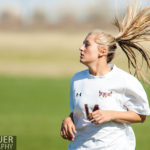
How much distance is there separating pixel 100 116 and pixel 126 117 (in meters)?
0.31

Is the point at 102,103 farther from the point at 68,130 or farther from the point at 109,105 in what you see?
the point at 68,130

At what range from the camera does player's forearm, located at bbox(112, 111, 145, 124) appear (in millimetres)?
5574

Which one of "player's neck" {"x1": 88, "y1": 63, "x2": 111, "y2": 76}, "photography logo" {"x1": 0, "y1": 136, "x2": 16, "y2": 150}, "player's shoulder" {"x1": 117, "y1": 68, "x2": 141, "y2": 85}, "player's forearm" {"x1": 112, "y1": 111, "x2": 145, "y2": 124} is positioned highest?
"photography logo" {"x1": 0, "y1": 136, "x2": 16, "y2": 150}

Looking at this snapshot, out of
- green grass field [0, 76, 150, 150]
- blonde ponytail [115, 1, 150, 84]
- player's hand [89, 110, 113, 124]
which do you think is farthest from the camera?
green grass field [0, 76, 150, 150]

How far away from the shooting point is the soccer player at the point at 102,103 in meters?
5.67

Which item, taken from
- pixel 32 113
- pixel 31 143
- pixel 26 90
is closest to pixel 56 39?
pixel 26 90

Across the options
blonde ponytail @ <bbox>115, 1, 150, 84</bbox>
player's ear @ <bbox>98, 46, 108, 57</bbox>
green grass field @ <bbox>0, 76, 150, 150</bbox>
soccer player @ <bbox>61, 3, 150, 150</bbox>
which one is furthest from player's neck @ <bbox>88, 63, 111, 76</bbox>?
green grass field @ <bbox>0, 76, 150, 150</bbox>

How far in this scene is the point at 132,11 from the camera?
6.37 metres

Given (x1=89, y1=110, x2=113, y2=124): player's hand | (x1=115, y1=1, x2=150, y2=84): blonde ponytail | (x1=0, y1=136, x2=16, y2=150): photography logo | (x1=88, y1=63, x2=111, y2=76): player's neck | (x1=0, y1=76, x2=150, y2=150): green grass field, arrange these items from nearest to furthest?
(x1=89, y1=110, x2=113, y2=124): player's hand, (x1=88, y1=63, x2=111, y2=76): player's neck, (x1=115, y1=1, x2=150, y2=84): blonde ponytail, (x1=0, y1=136, x2=16, y2=150): photography logo, (x1=0, y1=76, x2=150, y2=150): green grass field

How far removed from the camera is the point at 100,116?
17.9 feet

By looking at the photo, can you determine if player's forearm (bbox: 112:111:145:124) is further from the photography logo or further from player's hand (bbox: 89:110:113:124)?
the photography logo

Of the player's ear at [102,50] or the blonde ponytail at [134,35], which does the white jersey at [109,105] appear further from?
the blonde ponytail at [134,35]

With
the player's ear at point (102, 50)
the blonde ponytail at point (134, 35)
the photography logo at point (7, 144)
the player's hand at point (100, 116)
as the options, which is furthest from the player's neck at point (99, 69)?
the photography logo at point (7, 144)

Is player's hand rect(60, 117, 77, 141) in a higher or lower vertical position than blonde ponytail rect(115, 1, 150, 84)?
lower
